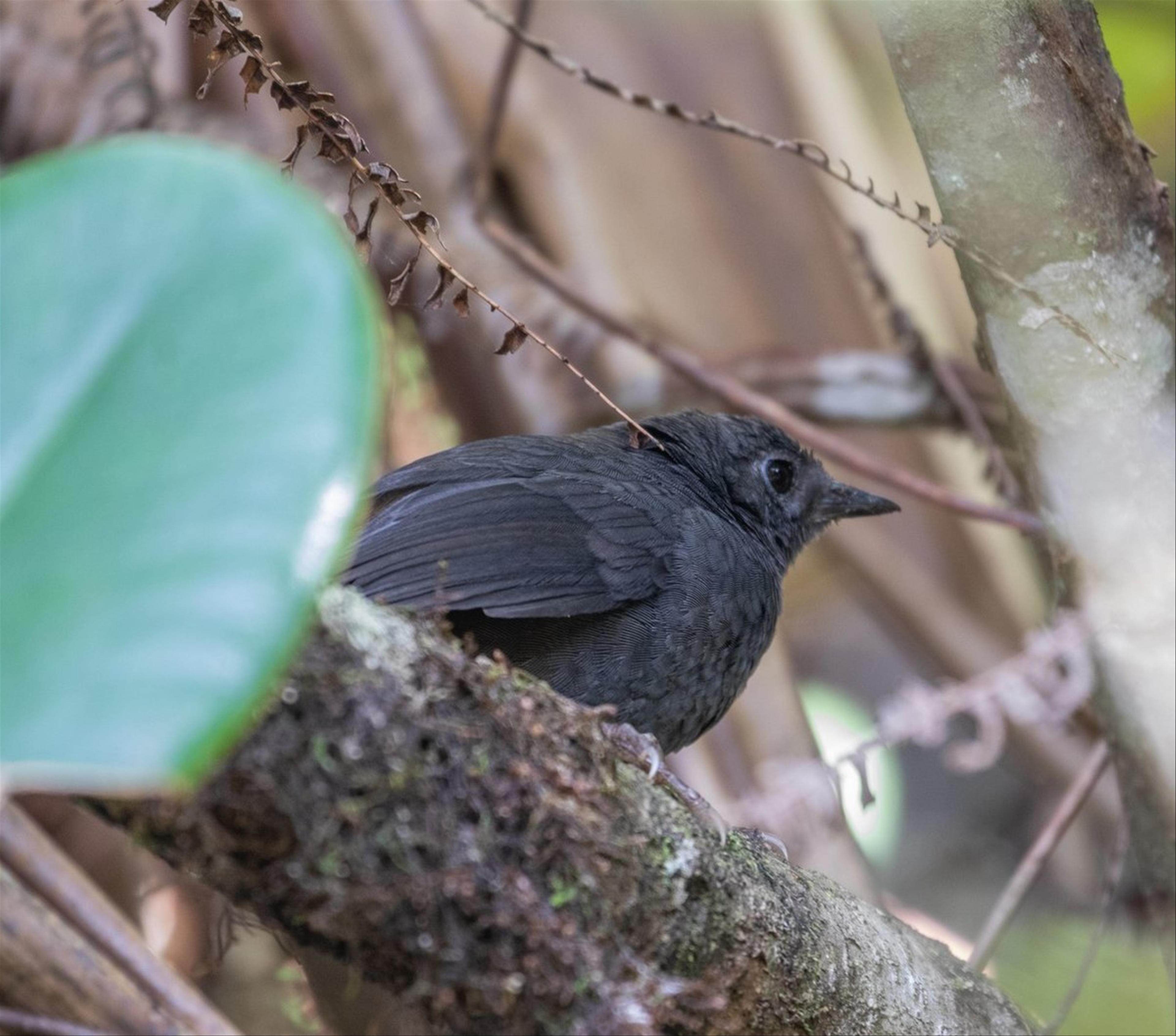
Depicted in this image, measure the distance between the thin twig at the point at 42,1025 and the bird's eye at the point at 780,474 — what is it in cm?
218

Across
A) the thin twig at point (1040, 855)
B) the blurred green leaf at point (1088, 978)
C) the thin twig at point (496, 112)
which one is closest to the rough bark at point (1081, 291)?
the thin twig at point (1040, 855)

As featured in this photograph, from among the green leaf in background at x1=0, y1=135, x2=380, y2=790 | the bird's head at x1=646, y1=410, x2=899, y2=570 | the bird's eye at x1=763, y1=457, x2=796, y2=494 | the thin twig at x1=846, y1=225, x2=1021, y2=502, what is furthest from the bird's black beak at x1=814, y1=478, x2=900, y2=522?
the green leaf in background at x1=0, y1=135, x2=380, y2=790

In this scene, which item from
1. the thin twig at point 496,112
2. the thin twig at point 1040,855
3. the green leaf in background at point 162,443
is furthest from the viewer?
the thin twig at point 496,112

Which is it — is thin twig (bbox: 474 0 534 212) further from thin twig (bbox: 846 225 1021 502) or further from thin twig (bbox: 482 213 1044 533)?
thin twig (bbox: 846 225 1021 502)

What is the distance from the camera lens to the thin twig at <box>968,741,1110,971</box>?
11.3 feet

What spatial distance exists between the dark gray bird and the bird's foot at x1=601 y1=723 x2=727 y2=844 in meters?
0.41

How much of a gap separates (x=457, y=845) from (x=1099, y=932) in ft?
8.63

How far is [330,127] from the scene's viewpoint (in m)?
1.93

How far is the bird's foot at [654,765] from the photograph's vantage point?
6.51 feet

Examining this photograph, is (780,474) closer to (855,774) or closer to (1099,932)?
(1099,932)

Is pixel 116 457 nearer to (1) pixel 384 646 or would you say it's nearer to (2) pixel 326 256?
(2) pixel 326 256

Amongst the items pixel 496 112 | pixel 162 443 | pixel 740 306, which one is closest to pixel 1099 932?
pixel 162 443

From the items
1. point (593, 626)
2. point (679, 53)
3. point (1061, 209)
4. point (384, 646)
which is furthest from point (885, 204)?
point (679, 53)

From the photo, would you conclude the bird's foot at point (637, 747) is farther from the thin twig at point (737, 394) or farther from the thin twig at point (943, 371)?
the thin twig at point (943, 371)
